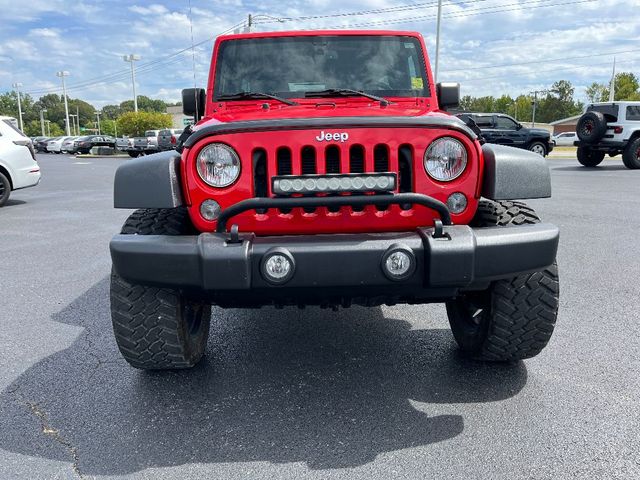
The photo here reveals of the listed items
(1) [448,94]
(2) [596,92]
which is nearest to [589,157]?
(1) [448,94]

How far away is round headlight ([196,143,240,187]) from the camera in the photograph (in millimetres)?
2445

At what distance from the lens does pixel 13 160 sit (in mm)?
9789

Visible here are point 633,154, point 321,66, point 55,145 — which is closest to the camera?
point 321,66

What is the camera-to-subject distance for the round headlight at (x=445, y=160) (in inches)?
97.9

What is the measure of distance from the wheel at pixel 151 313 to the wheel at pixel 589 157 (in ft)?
55.1

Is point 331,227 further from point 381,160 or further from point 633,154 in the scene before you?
point 633,154

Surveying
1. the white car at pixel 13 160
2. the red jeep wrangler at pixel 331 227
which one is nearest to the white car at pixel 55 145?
the white car at pixel 13 160

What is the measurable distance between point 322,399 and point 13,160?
9.25 meters

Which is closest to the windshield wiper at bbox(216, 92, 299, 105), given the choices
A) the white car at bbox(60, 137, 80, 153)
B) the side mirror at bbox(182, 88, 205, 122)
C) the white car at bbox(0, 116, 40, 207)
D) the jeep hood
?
the jeep hood

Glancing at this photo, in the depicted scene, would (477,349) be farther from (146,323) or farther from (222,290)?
(146,323)

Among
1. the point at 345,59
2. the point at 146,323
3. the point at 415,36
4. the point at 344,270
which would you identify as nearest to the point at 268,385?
the point at 146,323

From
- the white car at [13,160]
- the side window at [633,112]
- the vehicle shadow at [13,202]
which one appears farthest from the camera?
the side window at [633,112]

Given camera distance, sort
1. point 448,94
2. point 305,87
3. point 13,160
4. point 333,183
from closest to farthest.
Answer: point 333,183
point 305,87
point 448,94
point 13,160

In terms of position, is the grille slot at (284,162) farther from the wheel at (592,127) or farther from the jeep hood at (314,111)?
the wheel at (592,127)
